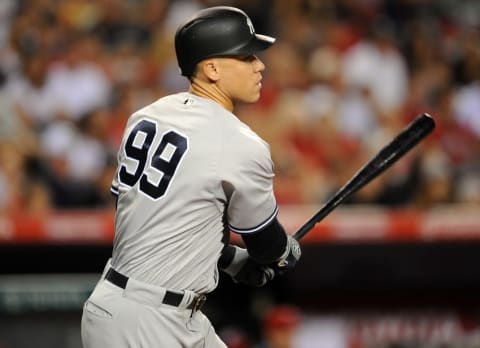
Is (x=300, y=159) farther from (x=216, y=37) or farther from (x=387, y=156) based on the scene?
(x=216, y=37)

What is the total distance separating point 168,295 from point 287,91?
203 inches

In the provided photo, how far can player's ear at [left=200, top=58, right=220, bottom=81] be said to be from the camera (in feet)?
11.3

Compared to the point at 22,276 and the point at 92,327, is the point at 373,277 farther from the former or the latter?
the point at 92,327

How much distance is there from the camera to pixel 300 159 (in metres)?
7.64

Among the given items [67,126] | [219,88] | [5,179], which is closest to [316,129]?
[67,126]

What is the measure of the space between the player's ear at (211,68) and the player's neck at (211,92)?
0.13 ft

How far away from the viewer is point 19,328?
21.6 feet

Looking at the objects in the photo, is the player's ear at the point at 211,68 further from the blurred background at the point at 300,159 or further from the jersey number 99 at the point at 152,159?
the blurred background at the point at 300,159

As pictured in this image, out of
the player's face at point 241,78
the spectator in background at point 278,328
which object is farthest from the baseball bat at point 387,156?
the spectator in background at point 278,328

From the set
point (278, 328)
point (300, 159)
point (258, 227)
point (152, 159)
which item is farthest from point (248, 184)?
point (300, 159)

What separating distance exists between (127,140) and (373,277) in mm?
3708

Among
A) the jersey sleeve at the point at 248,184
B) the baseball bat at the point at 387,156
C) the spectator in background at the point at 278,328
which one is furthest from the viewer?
the spectator in background at the point at 278,328

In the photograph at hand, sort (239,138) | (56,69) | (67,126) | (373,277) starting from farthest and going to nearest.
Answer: (56,69)
(67,126)
(373,277)
(239,138)

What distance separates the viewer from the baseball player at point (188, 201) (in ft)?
10.9
